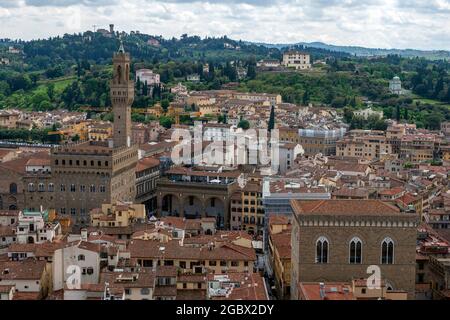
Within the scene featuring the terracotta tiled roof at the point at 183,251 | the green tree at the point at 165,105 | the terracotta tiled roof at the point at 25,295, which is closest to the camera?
the terracotta tiled roof at the point at 25,295

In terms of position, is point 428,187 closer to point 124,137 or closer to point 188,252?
point 124,137

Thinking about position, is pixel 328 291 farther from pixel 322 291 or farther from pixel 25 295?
pixel 25 295

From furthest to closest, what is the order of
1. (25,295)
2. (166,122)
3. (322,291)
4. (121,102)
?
1. (166,122)
2. (121,102)
3. (25,295)
4. (322,291)

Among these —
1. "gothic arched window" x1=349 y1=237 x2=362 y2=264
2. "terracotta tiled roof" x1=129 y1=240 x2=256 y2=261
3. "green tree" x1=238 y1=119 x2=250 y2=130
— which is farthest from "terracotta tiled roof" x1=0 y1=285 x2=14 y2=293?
"green tree" x1=238 y1=119 x2=250 y2=130

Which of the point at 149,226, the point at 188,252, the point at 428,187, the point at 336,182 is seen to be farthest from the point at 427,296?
the point at 428,187

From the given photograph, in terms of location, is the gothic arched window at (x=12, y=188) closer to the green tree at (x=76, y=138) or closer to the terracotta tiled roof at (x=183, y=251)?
the terracotta tiled roof at (x=183, y=251)

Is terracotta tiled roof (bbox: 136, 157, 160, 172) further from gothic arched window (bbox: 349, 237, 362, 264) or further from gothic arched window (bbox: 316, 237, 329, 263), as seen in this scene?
gothic arched window (bbox: 349, 237, 362, 264)

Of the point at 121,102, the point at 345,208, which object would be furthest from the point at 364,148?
the point at 345,208

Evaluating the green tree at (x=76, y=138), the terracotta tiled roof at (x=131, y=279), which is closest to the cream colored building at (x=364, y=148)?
the green tree at (x=76, y=138)

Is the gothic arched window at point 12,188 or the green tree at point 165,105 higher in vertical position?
the green tree at point 165,105
